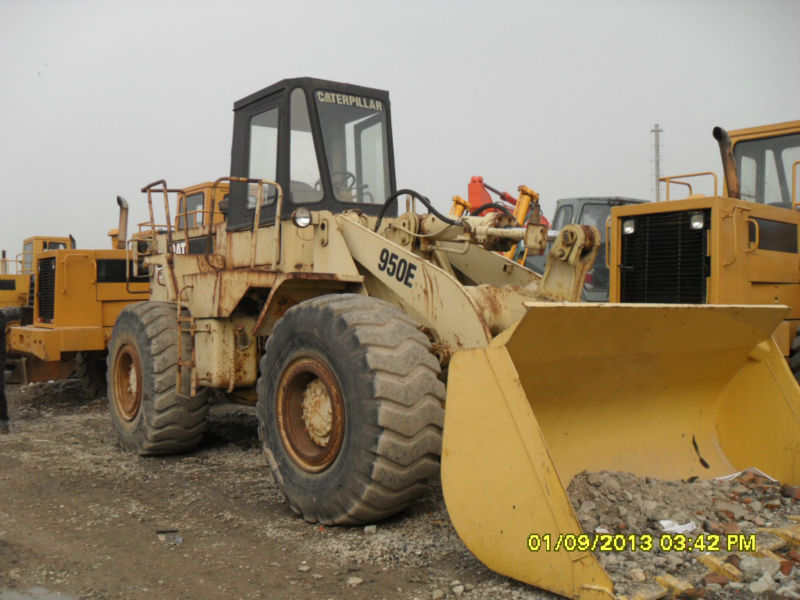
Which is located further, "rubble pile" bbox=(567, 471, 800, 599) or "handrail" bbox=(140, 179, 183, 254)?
"handrail" bbox=(140, 179, 183, 254)

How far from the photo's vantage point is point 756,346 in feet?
16.2

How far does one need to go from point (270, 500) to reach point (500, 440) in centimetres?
220

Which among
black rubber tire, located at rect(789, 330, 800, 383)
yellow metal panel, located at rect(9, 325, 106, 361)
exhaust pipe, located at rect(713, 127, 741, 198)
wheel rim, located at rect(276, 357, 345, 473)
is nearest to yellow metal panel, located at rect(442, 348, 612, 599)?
wheel rim, located at rect(276, 357, 345, 473)

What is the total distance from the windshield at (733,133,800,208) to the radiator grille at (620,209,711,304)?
1.41 m

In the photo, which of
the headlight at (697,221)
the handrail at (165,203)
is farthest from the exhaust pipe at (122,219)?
the headlight at (697,221)

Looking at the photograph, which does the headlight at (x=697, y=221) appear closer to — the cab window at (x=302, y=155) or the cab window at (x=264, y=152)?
the cab window at (x=302, y=155)

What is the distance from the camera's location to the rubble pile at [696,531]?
3227mm

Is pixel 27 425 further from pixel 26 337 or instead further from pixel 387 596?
pixel 387 596

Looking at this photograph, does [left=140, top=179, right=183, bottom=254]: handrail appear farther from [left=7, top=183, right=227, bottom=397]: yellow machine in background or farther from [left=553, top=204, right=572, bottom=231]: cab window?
[left=553, top=204, right=572, bottom=231]: cab window

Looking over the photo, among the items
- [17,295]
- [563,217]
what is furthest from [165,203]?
[17,295]

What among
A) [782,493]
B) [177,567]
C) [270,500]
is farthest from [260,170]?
[782,493]

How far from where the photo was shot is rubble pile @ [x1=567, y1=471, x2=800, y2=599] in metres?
3.23

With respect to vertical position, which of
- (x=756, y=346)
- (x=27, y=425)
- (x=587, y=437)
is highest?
(x=756, y=346)

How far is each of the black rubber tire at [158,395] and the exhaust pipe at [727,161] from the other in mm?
4872
